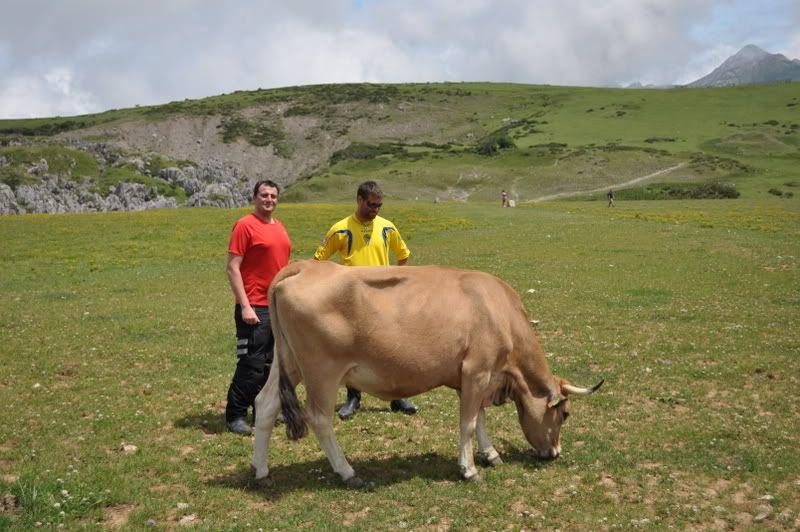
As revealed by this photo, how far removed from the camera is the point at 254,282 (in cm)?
1032

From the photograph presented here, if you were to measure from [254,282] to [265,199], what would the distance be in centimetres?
127

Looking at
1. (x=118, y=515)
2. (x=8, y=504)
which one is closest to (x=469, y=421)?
(x=118, y=515)

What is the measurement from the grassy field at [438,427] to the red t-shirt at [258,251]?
2.32 m

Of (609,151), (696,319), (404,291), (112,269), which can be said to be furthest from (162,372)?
(609,151)

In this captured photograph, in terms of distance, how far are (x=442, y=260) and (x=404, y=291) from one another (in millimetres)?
22132

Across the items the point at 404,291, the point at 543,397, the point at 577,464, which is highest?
the point at 404,291

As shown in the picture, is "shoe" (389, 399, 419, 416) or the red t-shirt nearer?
the red t-shirt

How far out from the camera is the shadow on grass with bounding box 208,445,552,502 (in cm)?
852

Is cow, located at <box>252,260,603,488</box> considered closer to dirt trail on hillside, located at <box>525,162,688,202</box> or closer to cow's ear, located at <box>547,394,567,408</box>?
cow's ear, located at <box>547,394,567,408</box>

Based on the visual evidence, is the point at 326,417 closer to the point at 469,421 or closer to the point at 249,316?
the point at 469,421

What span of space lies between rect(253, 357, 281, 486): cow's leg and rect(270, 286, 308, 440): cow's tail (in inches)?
5.8

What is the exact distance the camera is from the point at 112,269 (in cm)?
3325

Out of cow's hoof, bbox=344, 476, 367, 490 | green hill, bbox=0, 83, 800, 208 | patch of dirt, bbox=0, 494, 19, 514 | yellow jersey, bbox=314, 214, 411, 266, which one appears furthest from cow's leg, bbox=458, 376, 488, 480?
green hill, bbox=0, 83, 800, 208

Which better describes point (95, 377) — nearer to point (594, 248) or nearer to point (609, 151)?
point (594, 248)
